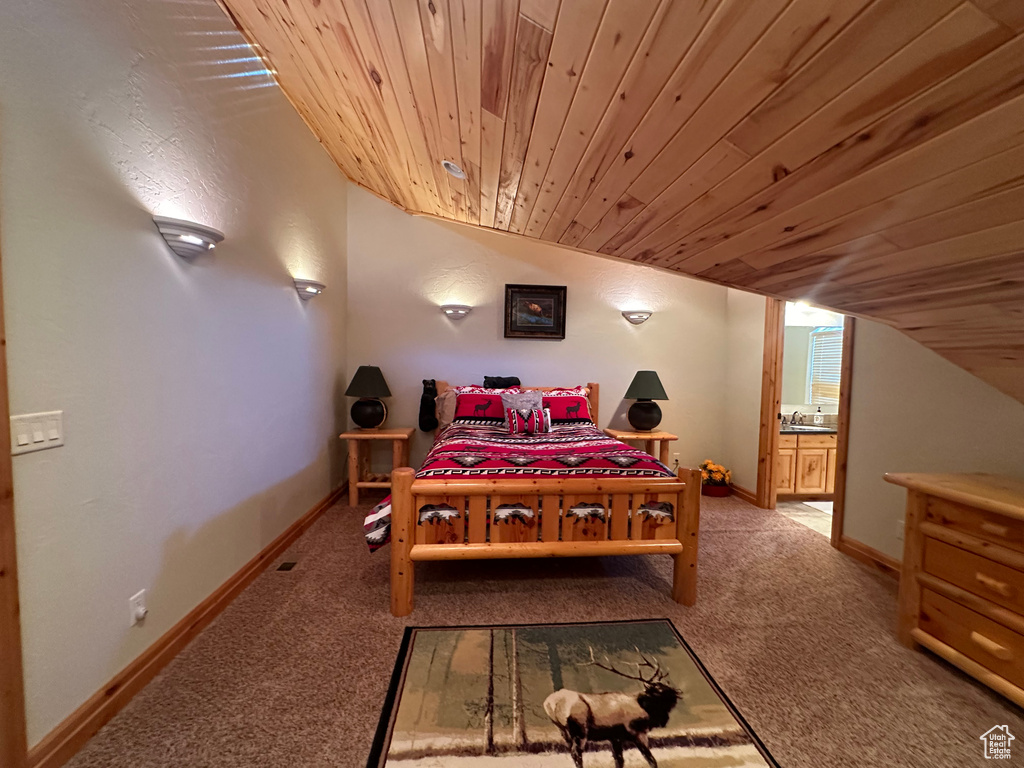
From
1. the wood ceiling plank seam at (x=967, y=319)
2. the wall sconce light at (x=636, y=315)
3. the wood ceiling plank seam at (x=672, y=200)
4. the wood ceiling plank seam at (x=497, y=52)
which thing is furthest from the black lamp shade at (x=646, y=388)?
the wood ceiling plank seam at (x=497, y=52)

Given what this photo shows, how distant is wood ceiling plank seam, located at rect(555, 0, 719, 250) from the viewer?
2.69 feet

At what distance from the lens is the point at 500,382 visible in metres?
3.69

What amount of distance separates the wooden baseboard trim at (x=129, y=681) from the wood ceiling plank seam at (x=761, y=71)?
8.31 ft

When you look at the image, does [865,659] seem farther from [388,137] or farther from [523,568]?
[388,137]

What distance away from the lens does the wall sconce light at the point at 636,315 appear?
151 inches

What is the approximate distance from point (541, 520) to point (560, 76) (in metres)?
1.82

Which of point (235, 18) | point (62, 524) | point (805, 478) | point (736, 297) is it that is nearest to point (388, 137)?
point (235, 18)

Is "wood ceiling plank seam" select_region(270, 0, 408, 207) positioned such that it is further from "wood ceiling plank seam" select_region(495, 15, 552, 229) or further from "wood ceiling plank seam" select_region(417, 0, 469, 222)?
"wood ceiling plank seam" select_region(495, 15, 552, 229)

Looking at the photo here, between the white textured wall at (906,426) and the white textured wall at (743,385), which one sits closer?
the white textured wall at (906,426)

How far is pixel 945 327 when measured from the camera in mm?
1443

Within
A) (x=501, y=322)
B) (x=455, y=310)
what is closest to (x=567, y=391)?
(x=501, y=322)

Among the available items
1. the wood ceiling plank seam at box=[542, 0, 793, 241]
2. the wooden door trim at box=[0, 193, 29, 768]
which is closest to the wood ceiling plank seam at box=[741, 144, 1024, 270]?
the wood ceiling plank seam at box=[542, 0, 793, 241]

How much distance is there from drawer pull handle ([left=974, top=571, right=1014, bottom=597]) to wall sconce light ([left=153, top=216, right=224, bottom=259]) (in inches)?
126

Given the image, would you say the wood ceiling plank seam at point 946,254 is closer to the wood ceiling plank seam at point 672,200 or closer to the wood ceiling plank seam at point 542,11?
the wood ceiling plank seam at point 672,200
